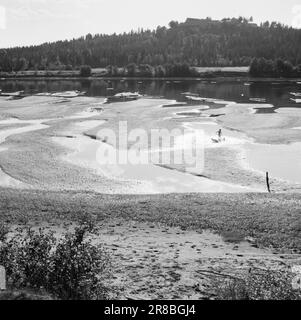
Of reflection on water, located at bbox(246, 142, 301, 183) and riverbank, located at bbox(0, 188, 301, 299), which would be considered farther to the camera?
reflection on water, located at bbox(246, 142, 301, 183)

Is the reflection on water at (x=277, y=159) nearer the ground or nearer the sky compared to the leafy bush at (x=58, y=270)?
nearer the ground
